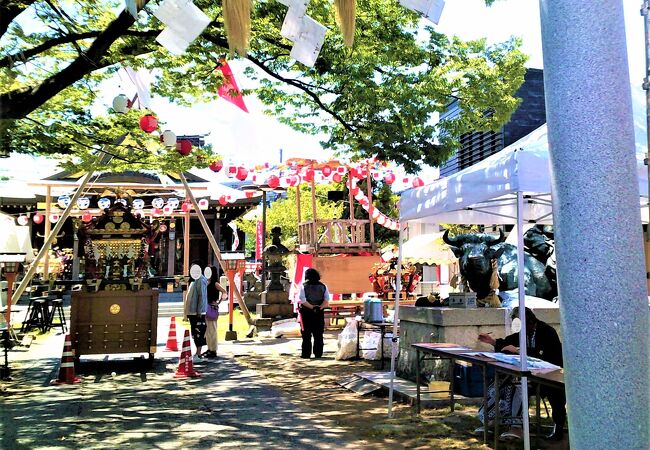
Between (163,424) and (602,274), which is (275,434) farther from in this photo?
(602,274)

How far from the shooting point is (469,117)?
10586mm

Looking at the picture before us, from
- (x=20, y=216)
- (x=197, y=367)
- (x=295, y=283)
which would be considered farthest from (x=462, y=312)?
(x=20, y=216)

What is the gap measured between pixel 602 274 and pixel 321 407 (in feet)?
19.3

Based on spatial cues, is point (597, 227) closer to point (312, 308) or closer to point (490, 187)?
point (490, 187)

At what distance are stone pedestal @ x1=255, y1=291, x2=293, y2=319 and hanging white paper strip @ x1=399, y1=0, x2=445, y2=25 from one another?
13.6 meters

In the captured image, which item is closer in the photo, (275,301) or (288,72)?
(288,72)

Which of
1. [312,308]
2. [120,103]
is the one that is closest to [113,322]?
[312,308]

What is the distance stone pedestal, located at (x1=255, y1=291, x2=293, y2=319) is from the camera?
1838 cm

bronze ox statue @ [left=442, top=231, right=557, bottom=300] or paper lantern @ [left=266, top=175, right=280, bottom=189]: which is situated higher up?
paper lantern @ [left=266, top=175, right=280, bottom=189]

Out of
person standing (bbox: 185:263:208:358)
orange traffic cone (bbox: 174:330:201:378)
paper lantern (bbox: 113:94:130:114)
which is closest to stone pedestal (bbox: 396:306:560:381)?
orange traffic cone (bbox: 174:330:201:378)

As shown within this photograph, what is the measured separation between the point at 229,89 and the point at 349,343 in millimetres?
5181

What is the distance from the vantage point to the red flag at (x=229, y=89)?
9.70 meters

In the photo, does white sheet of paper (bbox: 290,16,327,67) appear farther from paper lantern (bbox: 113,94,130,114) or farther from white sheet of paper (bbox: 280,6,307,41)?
paper lantern (bbox: 113,94,130,114)

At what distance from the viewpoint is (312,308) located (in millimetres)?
11453
